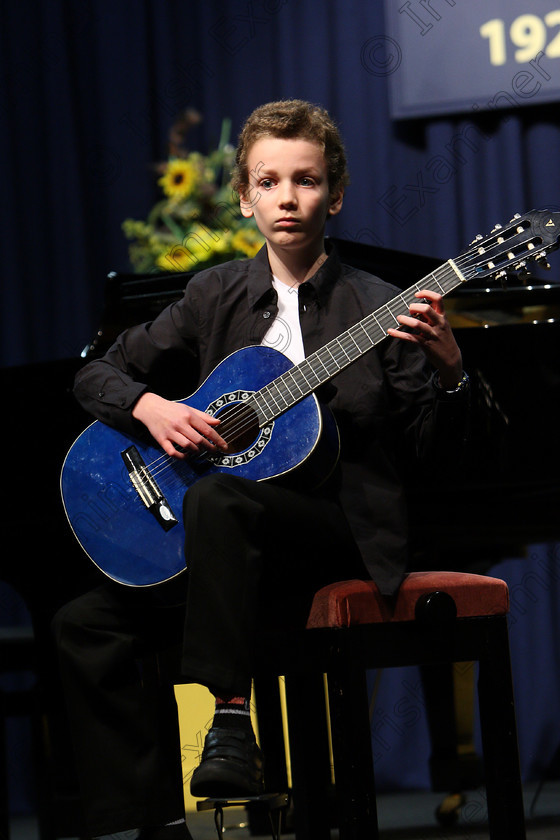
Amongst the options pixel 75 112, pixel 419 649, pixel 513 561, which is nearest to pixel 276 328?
pixel 419 649

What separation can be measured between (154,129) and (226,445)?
2.64 m

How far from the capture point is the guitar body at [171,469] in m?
1.85

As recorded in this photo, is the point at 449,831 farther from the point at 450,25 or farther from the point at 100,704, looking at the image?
the point at 450,25

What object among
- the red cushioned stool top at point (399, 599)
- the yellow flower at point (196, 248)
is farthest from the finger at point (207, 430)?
the yellow flower at point (196, 248)

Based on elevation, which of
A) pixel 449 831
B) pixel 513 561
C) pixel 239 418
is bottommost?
pixel 449 831

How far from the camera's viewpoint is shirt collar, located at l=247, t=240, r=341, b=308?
210 cm

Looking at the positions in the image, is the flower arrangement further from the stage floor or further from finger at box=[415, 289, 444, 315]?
the stage floor

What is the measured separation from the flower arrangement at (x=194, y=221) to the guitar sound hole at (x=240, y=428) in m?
1.39

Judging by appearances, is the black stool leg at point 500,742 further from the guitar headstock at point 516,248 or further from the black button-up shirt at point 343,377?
the guitar headstock at point 516,248

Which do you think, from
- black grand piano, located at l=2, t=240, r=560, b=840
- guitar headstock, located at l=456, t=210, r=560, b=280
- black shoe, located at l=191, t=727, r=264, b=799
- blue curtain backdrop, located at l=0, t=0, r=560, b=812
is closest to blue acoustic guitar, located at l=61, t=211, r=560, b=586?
guitar headstock, located at l=456, t=210, r=560, b=280

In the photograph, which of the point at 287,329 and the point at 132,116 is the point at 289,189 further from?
the point at 132,116

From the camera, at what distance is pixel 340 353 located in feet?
6.22

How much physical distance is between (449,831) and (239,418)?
5.26ft

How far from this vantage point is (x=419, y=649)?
1.84 meters
